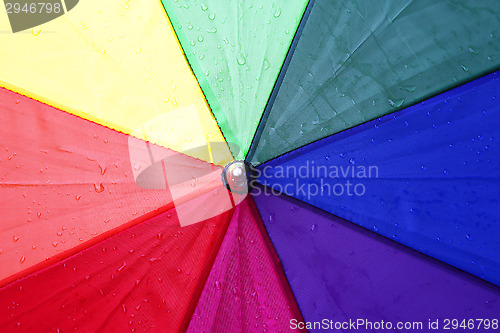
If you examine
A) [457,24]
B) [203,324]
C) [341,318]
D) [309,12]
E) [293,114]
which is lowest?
[341,318]

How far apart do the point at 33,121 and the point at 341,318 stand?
4.33 ft

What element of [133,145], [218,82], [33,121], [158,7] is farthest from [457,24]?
[33,121]

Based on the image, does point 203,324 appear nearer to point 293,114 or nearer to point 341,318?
point 341,318

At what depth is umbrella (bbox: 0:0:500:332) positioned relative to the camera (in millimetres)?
1354

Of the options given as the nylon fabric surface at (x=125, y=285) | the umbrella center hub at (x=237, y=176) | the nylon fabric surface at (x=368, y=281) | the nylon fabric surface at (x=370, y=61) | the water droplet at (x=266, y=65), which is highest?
the water droplet at (x=266, y=65)

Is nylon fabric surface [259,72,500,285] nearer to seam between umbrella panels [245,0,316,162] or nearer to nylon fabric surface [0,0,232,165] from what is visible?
seam between umbrella panels [245,0,316,162]

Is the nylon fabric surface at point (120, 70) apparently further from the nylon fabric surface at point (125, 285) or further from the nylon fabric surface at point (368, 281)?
the nylon fabric surface at point (368, 281)

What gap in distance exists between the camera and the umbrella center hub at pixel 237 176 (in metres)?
1.39

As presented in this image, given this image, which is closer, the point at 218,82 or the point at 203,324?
the point at 203,324

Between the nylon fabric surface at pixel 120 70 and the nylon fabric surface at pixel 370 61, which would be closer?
the nylon fabric surface at pixel 370 61

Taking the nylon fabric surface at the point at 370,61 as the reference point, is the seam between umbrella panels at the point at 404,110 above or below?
below

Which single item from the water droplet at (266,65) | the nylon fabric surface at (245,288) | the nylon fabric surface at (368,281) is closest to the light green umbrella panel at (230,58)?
the water droplet at (266,65)

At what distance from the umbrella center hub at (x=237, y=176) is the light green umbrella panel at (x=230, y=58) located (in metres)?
0.07

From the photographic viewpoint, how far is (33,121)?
142 centimetres
